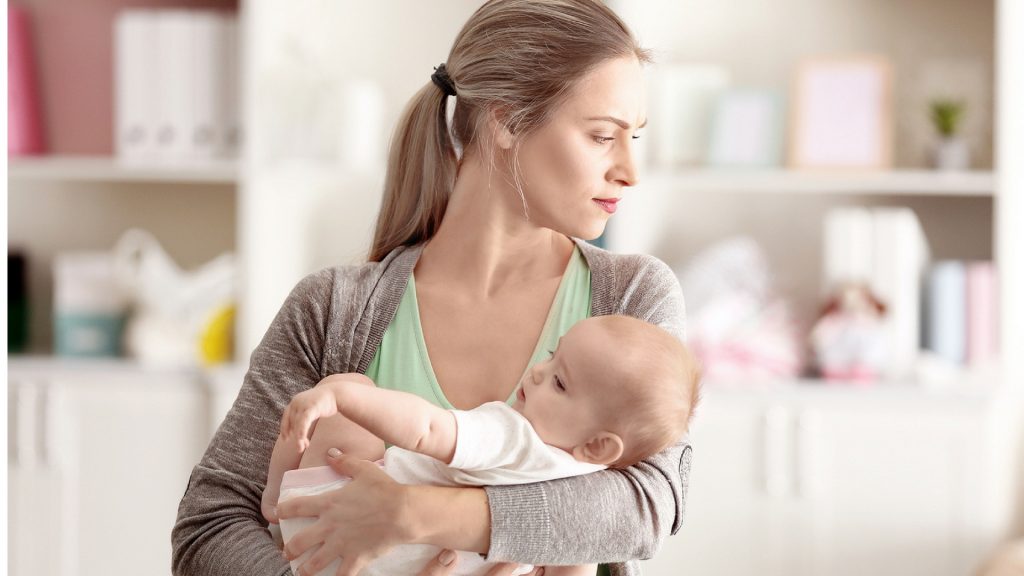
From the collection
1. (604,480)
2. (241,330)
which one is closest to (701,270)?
(241,330)

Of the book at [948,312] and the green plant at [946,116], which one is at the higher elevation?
the green plant at [946,116]

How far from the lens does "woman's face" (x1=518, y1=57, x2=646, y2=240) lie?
51.7 inches

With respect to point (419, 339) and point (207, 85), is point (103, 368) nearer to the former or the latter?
point (207, 85)

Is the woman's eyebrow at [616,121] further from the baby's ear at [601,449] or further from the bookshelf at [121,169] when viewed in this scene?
the bookshelf at [121,169]

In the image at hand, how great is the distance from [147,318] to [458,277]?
175 centimetres

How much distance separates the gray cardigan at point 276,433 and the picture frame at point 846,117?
1520mm

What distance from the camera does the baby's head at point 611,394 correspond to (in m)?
1.21

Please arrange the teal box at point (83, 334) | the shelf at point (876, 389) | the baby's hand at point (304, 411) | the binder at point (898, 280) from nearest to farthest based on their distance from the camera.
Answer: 1. the baby's hand at point (304, 411)
2. the shelf at point (876, 389)
3. the binder at point (898, 280)
4. the teal box at point (83, 334)

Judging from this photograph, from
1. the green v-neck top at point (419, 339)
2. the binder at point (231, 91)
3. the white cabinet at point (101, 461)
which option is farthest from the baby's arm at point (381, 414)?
the binder at point (231, 91)

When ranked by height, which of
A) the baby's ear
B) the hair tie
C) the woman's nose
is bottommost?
the baby's ear

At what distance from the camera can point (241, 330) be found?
2920 millimetres

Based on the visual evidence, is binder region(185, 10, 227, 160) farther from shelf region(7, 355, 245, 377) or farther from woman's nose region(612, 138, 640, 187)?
woman's nose region(612, 138, 640, 187)

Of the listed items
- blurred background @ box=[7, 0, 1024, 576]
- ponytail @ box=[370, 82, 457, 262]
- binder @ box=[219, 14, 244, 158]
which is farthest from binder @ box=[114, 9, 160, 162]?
ponytail @ box=[370, 82, 457, 262]

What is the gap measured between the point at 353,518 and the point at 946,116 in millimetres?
2116
